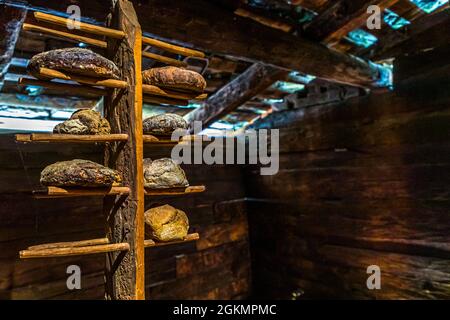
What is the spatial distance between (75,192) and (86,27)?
54 centimetres

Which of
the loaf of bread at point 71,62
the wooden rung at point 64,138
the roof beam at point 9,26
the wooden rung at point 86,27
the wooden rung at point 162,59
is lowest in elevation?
the wooden rung at point 64,138

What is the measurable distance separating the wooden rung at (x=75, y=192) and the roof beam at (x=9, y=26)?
739 millimetres

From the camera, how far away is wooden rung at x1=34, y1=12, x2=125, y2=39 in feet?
3.45

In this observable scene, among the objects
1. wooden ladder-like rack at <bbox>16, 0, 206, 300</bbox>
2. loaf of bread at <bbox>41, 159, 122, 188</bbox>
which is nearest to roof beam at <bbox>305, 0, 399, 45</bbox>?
wooden ladder-like rack at <bbox>16, 0, 206, 300</bbox>

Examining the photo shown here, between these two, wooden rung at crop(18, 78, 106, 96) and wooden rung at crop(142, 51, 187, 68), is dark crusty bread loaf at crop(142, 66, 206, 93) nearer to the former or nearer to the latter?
wooden rung at crop(142, 51, 187, 68)

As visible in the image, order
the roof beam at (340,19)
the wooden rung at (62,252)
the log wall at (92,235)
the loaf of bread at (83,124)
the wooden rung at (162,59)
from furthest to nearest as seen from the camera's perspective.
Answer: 1. the log wall at (92,235)
2. the roof beam at (340,19)
3. the wooden rung at (162,59)
4. the loaf of bread at (83,124)
5. the wooden rung at (62,252)

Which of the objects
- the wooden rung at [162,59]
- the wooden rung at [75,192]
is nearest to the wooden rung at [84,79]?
the wooden rung at [162,59]

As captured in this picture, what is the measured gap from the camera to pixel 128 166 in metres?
1.17

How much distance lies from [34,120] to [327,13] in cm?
240

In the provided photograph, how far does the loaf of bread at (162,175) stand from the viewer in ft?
4.02

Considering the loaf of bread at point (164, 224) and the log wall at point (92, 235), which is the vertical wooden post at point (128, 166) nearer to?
the loaf of bread at point (164, 224)

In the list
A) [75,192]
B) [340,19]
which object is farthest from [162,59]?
[340,19]

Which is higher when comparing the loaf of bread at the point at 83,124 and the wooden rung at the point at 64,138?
the loaf of bread at the point at 83,124

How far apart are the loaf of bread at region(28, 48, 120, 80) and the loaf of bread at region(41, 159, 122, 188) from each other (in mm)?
Answer: 291
